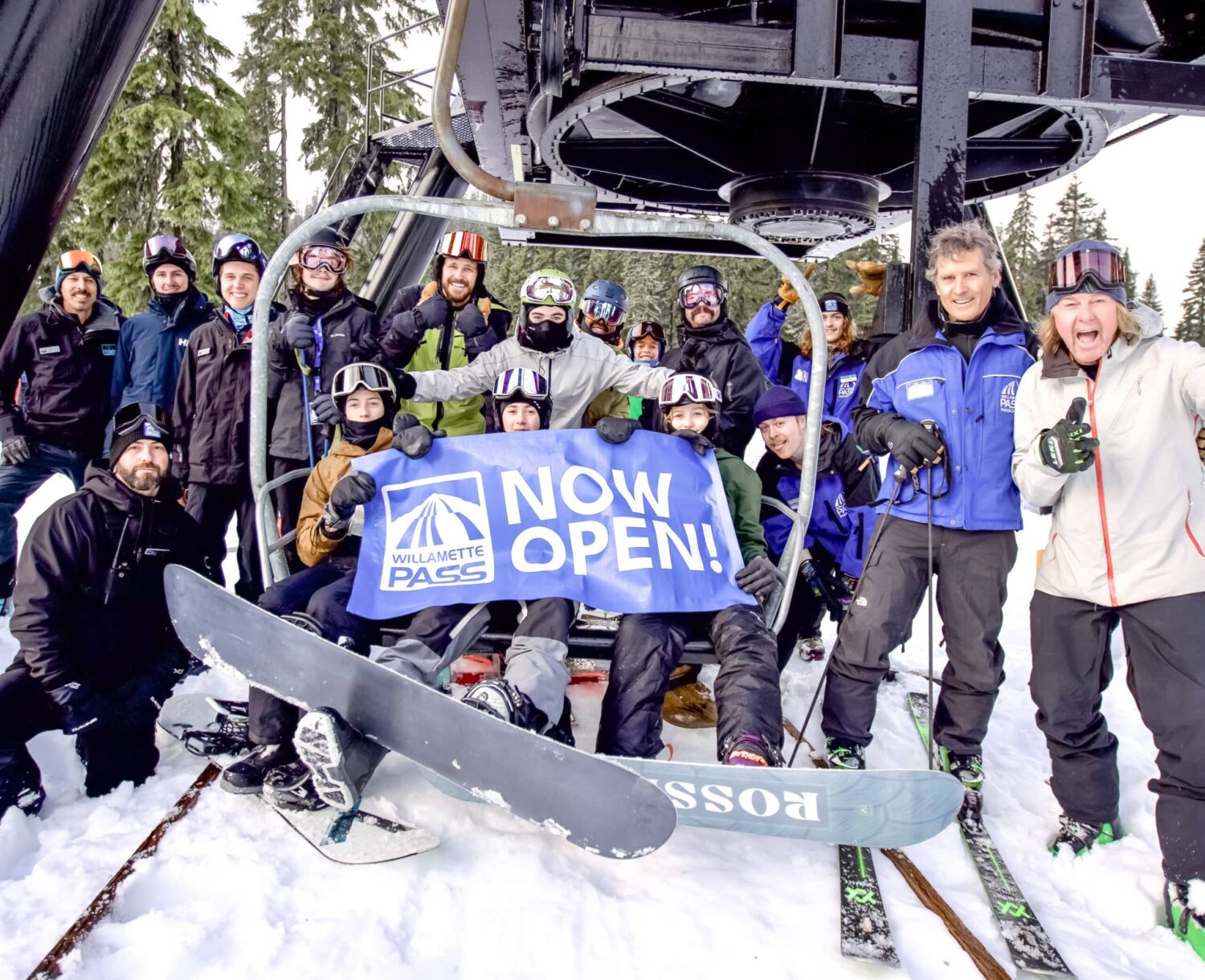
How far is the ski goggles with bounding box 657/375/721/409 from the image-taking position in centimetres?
371

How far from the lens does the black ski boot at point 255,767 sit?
3.06m

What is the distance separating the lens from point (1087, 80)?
12.8 feet

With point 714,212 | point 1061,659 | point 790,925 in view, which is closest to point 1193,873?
point 1061,659

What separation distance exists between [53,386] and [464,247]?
2701mm

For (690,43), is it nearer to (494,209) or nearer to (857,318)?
(494,209)

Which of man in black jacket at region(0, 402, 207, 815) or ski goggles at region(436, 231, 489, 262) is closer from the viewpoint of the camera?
man in black jacket at region(0, 402, 207, 815)

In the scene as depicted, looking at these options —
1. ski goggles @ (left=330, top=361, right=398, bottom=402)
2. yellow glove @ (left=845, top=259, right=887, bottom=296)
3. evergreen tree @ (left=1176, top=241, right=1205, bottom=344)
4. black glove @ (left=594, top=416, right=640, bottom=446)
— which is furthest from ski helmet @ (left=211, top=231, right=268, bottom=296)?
evergreen tree @ (left=1176, top=241, right=1205, bottom=344)

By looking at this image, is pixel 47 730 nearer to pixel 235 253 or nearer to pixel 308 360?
pixel 308 360

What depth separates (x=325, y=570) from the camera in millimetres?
3580

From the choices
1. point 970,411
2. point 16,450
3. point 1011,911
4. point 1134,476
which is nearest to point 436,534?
point 970,411

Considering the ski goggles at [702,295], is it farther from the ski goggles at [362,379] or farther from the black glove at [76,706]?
the black glove at [76,706]

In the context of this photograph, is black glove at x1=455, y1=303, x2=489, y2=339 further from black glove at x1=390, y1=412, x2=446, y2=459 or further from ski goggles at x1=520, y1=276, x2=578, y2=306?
black glove at x1=390, y1=412, x2=446, y2=459

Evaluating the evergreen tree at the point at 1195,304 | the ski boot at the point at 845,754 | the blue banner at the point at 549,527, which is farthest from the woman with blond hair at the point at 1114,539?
the evergreen tree at the point at 1195,304

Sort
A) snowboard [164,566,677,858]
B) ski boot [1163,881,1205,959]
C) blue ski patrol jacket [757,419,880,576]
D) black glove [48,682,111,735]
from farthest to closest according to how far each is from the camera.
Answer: blue ski patrol jacket [757,419,880,576]
black glove [48,682,111,735]
ski boot [1163,881,1205,959]
snowboard [164,566,677,858]
